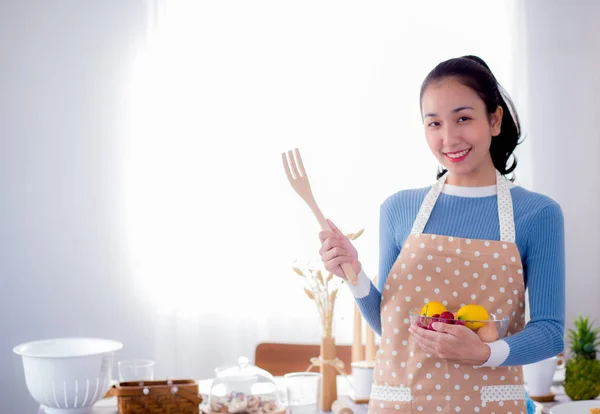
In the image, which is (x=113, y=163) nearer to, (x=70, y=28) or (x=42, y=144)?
(x=42, y=144)

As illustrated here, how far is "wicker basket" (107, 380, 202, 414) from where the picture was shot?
162 cm

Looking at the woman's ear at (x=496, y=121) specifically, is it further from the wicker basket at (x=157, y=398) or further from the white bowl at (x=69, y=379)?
the white bowl at (x=69, y=379)

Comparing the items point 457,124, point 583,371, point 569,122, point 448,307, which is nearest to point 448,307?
point 448,307

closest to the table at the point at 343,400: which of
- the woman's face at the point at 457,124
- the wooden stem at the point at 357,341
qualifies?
the wooden stem at the point at 357,341

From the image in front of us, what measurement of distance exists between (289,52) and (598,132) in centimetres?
165

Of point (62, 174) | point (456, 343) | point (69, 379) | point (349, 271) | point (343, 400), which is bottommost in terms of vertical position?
point (343, 400)

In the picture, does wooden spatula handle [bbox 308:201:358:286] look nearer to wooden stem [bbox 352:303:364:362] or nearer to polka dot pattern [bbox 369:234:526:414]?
polka dot pattern [bbox 369:234:526:414]

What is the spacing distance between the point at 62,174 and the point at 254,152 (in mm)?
907

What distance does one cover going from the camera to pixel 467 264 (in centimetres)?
124

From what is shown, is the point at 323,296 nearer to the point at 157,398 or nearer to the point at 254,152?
the point at 157,398

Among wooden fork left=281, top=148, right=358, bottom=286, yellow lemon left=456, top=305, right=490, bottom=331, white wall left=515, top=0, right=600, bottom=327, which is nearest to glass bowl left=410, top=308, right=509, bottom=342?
yellow lemon left=456, top=305, right=490, bottom=331

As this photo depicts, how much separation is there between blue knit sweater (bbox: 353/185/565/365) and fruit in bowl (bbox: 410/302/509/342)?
3cm

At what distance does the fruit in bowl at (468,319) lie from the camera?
44.6 inches

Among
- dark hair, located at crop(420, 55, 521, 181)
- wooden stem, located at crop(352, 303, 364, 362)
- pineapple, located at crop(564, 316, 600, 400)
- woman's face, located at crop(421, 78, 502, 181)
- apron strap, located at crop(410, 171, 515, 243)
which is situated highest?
dark hair, located at crop(420, 55, 521, 181)
